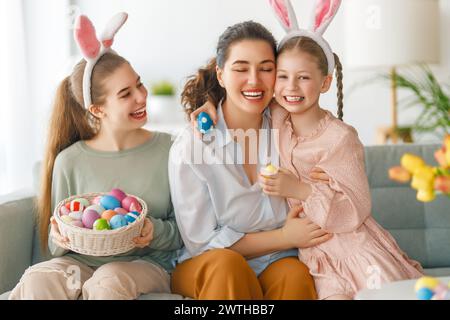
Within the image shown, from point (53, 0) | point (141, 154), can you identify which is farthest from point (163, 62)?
point (141, 154)

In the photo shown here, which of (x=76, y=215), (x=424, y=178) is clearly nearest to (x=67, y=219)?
(x=76, y=215)

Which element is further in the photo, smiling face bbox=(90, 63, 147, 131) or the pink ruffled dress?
smiling face bbox=(90, 63, 147, 131)

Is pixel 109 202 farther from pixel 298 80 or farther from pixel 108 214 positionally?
pixel 298 80

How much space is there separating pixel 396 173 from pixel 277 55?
0.82 m

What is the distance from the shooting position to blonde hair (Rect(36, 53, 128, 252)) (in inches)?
78.4

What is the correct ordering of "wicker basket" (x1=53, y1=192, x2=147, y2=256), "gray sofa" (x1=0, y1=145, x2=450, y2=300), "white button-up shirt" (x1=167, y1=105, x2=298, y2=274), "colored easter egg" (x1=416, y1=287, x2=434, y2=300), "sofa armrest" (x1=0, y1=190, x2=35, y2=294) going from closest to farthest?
"colored easter egg" (x1=416, y1=287, x2=434, y2=300) < "wicker basket" (x1=53, y1=192, x2=147, y2=256) < "white button-up shirt" (x1=167, y1=105, x2=298, y2=274) < "sofa armrest" (x1=0, y1=190, x2=35, y2=294) < "gray sofa" (x1=0, y1=145, x2=450, y2=300)

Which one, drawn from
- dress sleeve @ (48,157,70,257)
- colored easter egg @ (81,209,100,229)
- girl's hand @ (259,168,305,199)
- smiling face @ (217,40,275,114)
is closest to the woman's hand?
girl's hand @ (259,168,305,199)

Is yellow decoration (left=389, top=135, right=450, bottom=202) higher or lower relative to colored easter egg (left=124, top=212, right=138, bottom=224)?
higher

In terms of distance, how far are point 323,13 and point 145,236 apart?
77cm

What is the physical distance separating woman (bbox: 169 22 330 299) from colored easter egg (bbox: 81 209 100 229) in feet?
0.87

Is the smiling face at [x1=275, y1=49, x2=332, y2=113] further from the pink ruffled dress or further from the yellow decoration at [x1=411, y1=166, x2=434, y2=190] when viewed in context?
the yellow decoration at [x1=411, y1=166, x2=434, y2=190]

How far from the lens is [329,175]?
5.60 ft

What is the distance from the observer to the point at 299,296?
168 cm
